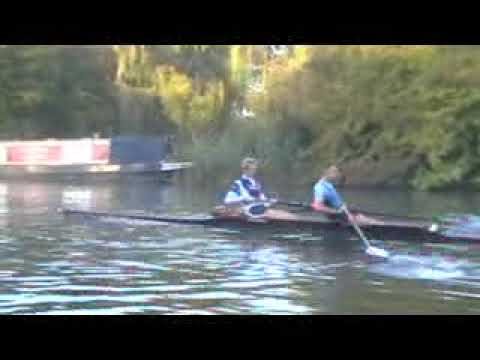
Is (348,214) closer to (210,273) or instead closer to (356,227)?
(356,227)

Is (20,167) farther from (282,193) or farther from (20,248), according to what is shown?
(20,248)

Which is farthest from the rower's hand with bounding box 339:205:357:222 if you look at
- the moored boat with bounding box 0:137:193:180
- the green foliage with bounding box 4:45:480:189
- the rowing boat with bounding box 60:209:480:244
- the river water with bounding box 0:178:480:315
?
the moored boat with bounding box 0:137:193:180

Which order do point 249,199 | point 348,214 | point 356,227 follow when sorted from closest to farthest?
point 356,227
point 348,214
point 249,199

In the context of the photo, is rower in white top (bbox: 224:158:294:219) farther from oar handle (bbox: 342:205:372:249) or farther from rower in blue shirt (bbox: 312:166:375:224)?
oar handle (bbox: 342:205:372:249)

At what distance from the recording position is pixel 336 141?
104 feet

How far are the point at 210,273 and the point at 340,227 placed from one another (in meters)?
2.62

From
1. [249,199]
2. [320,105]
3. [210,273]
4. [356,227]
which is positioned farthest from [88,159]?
[210,273]

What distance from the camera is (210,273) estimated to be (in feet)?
37.1

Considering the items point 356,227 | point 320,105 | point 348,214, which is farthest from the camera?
point 320,105
